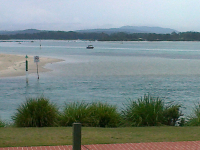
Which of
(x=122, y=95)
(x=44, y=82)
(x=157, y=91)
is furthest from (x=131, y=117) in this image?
(x=44, y=82)

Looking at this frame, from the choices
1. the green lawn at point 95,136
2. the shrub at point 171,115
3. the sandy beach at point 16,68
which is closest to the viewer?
the green lawn at point 95,136

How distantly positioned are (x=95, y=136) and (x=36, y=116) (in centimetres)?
270

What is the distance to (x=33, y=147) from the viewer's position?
669cm

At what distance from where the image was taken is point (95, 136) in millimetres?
8023

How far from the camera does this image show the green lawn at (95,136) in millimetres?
7312

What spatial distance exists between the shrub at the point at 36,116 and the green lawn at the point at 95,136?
85cm

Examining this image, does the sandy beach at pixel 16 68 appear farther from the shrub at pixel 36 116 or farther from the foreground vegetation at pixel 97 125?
the foreground vegetation at pixel 97 125

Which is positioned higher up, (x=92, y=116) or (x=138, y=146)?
(x=138, y=146)

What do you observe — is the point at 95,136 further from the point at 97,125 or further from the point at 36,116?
the point at 36,116

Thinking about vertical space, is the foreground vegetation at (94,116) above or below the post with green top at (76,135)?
below

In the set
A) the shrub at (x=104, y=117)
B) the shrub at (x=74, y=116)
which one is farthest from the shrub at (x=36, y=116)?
the shrub at (x=104, y=117)

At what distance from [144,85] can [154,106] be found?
17079mm

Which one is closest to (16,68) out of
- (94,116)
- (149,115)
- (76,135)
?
(94,116)

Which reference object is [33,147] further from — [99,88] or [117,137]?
[99,88]
